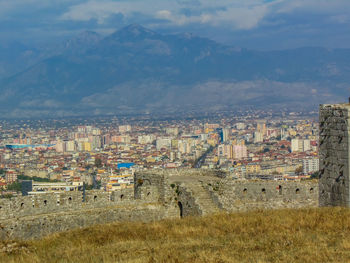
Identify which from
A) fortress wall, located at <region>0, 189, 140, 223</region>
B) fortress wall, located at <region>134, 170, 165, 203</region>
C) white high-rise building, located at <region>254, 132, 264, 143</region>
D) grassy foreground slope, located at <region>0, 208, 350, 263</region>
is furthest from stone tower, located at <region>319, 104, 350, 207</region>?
white high-rise building, located at <region>254, 132, 264, 143</region>

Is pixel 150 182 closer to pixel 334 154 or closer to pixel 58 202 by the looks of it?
pixel 58 202

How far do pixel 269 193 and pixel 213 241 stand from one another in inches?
293

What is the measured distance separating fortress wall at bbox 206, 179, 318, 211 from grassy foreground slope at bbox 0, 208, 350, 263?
3561 mm

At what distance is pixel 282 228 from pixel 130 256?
10.3ft

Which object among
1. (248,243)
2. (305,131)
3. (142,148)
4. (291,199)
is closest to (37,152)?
(142,148)

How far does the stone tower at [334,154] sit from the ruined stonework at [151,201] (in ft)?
11.5

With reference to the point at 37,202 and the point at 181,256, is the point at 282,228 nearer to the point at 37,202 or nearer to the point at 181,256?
the point at 181,256

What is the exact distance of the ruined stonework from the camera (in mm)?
14844

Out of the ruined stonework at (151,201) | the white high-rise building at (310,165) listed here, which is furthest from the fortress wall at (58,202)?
the white high-rise building at (310,165)

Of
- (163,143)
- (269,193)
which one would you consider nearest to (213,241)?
(269,193)

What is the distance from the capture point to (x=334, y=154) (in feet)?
42.4

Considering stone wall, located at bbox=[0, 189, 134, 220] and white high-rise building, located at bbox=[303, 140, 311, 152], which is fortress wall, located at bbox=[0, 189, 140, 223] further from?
white high-rise building, located at bbox=[303, 140, 311, 152]

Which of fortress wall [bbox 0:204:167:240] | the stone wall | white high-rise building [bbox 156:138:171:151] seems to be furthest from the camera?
white high-rise building [bbox 156:138:171:151]

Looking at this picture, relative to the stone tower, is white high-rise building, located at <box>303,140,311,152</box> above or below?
below
